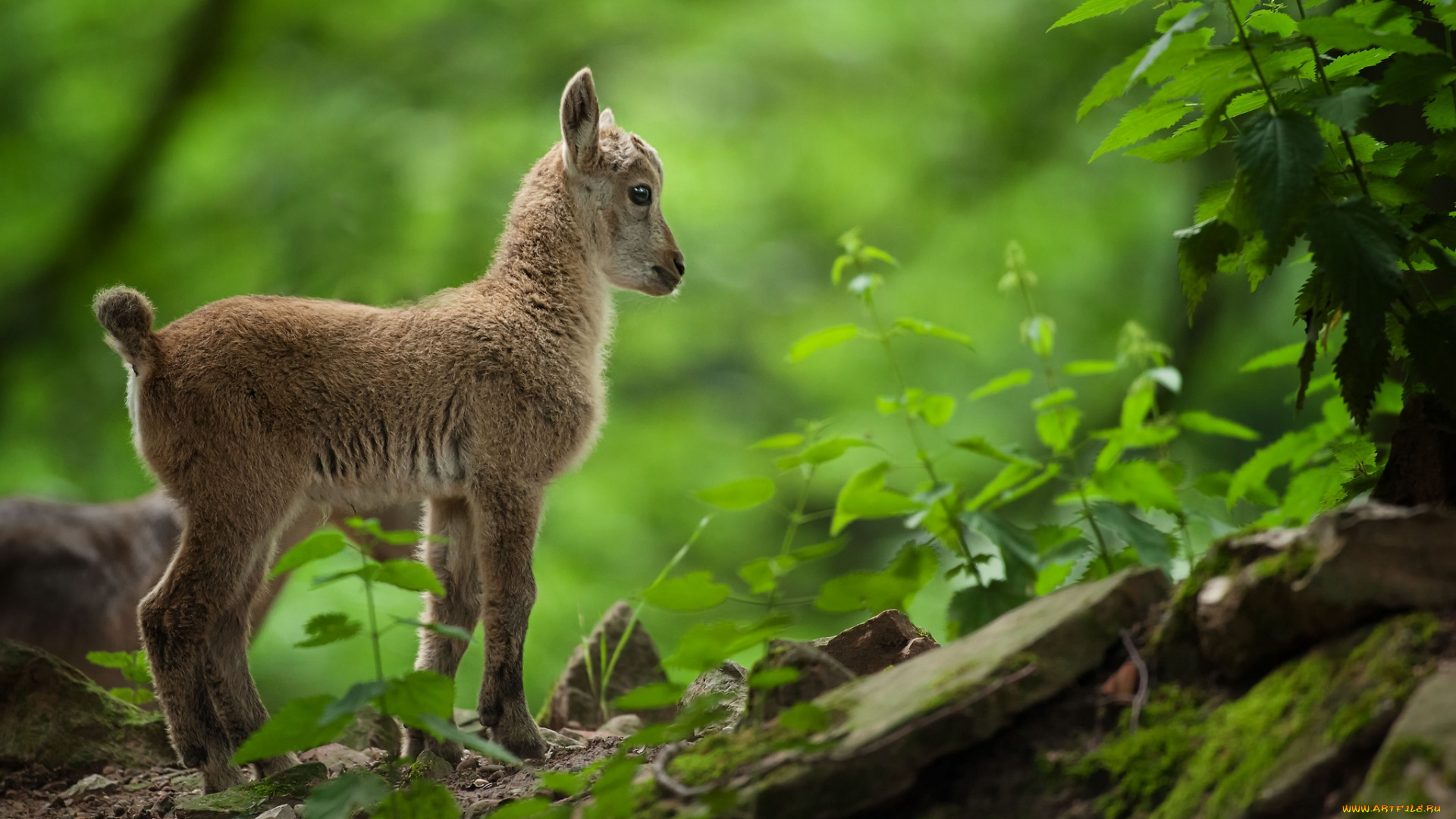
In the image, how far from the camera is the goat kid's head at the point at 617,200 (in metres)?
4.64

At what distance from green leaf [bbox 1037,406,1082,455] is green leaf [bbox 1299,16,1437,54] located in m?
1.08

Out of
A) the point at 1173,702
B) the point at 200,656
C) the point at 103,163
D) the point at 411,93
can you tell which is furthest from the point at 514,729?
the point at 103,163

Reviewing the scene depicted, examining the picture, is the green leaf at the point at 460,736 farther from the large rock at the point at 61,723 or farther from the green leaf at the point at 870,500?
the large rock at the point at 61,723

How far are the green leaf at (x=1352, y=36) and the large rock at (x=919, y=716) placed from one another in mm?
1140

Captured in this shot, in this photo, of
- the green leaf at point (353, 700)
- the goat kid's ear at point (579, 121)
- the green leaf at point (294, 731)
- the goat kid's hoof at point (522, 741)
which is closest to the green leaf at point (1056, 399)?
the green leaf at point (353, 700)

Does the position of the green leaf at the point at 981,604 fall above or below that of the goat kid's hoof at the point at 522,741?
above

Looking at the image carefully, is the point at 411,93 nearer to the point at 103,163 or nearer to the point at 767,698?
the point at 103,163

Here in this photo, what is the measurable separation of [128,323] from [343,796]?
2116mm

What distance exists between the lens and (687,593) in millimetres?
2342

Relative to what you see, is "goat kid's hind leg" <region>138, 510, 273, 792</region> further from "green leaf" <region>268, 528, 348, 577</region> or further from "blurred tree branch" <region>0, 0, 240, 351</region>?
"blurred tree branch" <region>0, 0, 240, 351</region>

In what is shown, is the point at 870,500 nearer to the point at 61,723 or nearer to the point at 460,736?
the point at 460,736

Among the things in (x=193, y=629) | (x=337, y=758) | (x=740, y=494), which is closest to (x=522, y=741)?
(x=337, y=758)

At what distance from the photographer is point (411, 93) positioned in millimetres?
9016

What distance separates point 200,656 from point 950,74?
7435 mm
